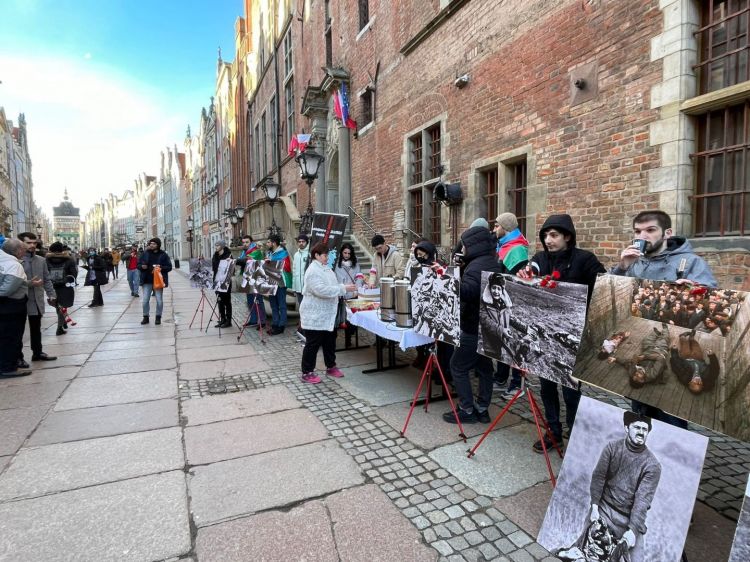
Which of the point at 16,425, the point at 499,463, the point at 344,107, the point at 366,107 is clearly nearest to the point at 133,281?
the point at 344,107

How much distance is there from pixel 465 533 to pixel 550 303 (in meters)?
1.48

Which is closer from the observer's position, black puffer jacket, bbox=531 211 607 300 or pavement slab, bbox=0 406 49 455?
black puffer jacket, bbox=531 211 607 300

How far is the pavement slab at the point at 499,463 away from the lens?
9.80 ft

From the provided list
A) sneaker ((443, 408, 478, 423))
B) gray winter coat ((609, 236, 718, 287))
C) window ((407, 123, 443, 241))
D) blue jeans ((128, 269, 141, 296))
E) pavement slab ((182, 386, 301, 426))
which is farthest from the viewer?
blue jeans ((128, 269, 141, 296))

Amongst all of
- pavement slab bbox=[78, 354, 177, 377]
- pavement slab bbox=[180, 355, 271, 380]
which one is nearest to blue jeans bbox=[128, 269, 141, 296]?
pavement slab bbox=[78, 354, 177, 377]

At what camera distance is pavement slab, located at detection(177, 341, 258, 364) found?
6.70m

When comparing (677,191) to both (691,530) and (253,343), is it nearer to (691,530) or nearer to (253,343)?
(691,530)

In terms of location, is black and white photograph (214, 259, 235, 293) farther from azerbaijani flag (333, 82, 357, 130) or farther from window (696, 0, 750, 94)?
window (696, 0, 750, 94)

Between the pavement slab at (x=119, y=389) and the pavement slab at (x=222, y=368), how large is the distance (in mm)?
227

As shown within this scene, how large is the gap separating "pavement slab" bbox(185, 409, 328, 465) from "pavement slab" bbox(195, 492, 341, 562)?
95 centimetres

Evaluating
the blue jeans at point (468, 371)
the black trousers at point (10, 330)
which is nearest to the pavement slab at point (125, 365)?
the black trousers at point (10, 330)

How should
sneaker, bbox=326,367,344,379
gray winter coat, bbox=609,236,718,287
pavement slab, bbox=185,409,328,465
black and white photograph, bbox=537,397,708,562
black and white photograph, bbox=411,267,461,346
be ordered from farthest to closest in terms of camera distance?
sneaker, bbox=326,367,344,379, black and white photograph, bbox=411,267,461,346, pavement slab, bbox=185,409,328,465, gray winter coat, bbox=609,236,718,287, black and white photograph, bbox=537,397,708,562

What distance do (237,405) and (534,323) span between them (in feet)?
10.6

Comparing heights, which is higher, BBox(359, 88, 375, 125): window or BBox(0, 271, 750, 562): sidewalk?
BBox(359, 88, 375, 125): window
